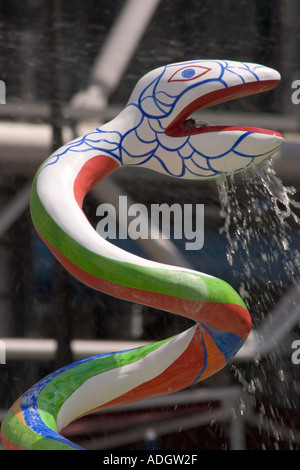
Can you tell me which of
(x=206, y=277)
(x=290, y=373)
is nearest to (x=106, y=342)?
(x=290, y=373)

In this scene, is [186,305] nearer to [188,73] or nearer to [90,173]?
[90,173]

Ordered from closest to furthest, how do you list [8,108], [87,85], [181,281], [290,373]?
[181,281] < [87,85] < [8,108] < [290,373]

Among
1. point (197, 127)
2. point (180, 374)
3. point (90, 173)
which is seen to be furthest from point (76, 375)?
point (197, 127)

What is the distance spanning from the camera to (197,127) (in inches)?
60.4

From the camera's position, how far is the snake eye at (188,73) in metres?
1.49

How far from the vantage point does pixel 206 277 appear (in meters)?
1.40

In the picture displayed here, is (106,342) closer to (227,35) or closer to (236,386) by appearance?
(236,386)

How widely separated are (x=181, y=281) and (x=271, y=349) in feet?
7.41
